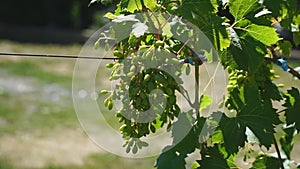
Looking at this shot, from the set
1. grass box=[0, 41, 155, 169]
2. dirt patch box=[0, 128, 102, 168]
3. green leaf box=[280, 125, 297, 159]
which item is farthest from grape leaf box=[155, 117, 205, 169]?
dirt patch box=[0, 128, 102, 168]

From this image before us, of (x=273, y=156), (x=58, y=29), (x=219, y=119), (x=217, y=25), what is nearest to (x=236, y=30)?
(x=217, y=25)

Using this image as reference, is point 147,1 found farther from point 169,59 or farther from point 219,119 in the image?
point 219,119

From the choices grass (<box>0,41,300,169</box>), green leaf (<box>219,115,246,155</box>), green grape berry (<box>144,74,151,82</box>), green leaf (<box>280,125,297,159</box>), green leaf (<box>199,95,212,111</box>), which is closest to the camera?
green grape berry (<box>144,74,151,82</box>)

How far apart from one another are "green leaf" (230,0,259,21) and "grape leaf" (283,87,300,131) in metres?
0.26

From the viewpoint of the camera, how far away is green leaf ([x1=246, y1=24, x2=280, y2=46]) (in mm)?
955

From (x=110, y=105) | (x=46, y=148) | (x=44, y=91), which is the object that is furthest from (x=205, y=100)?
(x=44, y=91)

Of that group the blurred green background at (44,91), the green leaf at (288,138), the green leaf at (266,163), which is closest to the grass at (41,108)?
the blurred green background at (44,91)

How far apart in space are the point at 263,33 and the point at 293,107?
0.24 meters

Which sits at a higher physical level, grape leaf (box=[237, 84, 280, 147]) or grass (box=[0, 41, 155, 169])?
grape leaf (box=[237, 84, 280, 147])

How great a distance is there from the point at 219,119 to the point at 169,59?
187 millimetres

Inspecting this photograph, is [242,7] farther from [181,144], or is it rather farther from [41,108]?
[41,108]

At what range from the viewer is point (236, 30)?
0.96 metres

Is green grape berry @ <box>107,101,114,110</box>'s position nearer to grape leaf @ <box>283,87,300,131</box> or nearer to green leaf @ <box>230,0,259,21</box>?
green leaf @ <box>230,0,259,21</box>

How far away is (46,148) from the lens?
4.21 m
